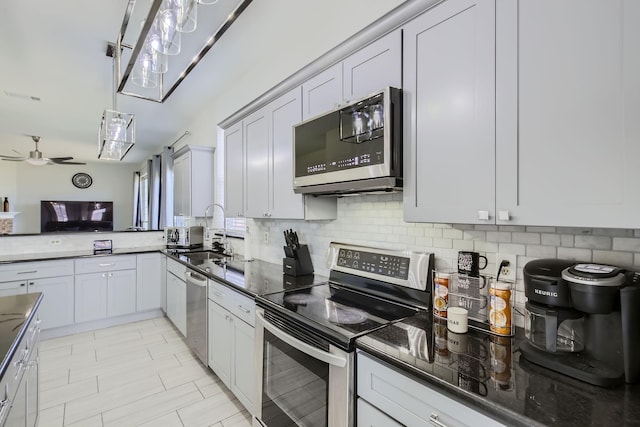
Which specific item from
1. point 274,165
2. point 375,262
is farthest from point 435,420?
point 274,165

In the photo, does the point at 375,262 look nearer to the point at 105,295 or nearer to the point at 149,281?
the point at 149,281

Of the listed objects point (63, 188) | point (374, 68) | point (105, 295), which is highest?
point (374, 68)

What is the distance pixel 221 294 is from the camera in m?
2.43

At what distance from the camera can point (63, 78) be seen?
351cm

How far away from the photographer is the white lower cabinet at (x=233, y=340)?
2.05 meters

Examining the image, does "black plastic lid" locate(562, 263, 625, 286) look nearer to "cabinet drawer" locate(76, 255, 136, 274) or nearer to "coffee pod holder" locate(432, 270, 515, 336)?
"coffee pod holder" locate(432, 270, 515, 336)

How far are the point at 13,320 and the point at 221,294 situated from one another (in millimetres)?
1177

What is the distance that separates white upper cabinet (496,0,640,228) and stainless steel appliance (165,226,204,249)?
13.4ft

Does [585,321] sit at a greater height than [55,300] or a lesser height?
greater

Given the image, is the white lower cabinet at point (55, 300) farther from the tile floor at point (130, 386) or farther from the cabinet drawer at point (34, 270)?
the tile floor at point (130, 386)

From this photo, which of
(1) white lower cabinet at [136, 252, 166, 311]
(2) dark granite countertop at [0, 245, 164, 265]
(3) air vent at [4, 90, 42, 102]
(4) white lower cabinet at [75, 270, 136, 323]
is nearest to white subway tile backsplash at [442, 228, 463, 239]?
(1) white lower cabinet at [136, 252, 166, 311]

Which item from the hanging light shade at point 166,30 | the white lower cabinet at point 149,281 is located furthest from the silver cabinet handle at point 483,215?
the white lower cabinet at point 149,281

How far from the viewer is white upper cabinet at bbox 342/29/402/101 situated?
1.49 metres

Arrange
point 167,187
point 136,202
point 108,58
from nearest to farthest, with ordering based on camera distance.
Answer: point 108,58 → point 167,187 → point 136,202
